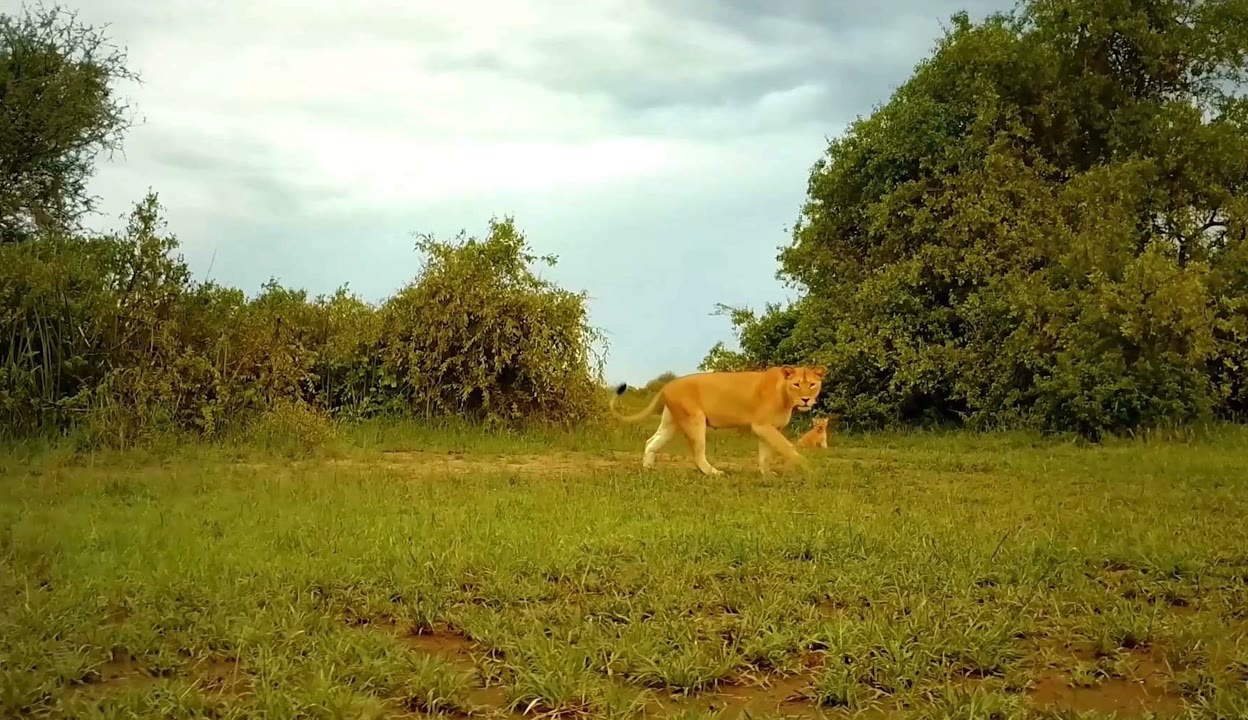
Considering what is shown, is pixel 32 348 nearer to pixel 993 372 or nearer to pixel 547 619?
pixel 547 619

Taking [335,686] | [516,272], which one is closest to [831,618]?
[335,686]

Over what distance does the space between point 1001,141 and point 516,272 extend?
7.75 metres

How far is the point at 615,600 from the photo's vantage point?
460 cm

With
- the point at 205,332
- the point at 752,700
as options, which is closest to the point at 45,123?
the point at 205,332

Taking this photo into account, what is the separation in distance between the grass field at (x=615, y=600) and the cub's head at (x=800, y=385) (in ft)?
5.11

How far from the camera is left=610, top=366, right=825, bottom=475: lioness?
32.5ft

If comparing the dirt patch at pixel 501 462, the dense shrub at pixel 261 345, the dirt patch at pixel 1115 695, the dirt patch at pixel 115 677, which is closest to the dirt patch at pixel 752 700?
the dirt patch at pixel 1115 695

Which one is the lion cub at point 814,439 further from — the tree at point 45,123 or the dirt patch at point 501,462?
the tree at point 45,123

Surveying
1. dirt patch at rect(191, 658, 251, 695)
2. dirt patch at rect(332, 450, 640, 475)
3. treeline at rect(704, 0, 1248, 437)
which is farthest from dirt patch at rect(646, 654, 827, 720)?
treeline at rect(704, 0, 1248, 437)

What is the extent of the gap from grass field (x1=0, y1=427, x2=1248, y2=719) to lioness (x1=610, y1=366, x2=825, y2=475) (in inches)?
46.9

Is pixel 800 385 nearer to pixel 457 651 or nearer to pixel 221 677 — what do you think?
pixel 457 651

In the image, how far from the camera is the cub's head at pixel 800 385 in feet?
33.0

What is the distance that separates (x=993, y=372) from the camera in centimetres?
1602

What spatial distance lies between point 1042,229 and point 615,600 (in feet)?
45.1
